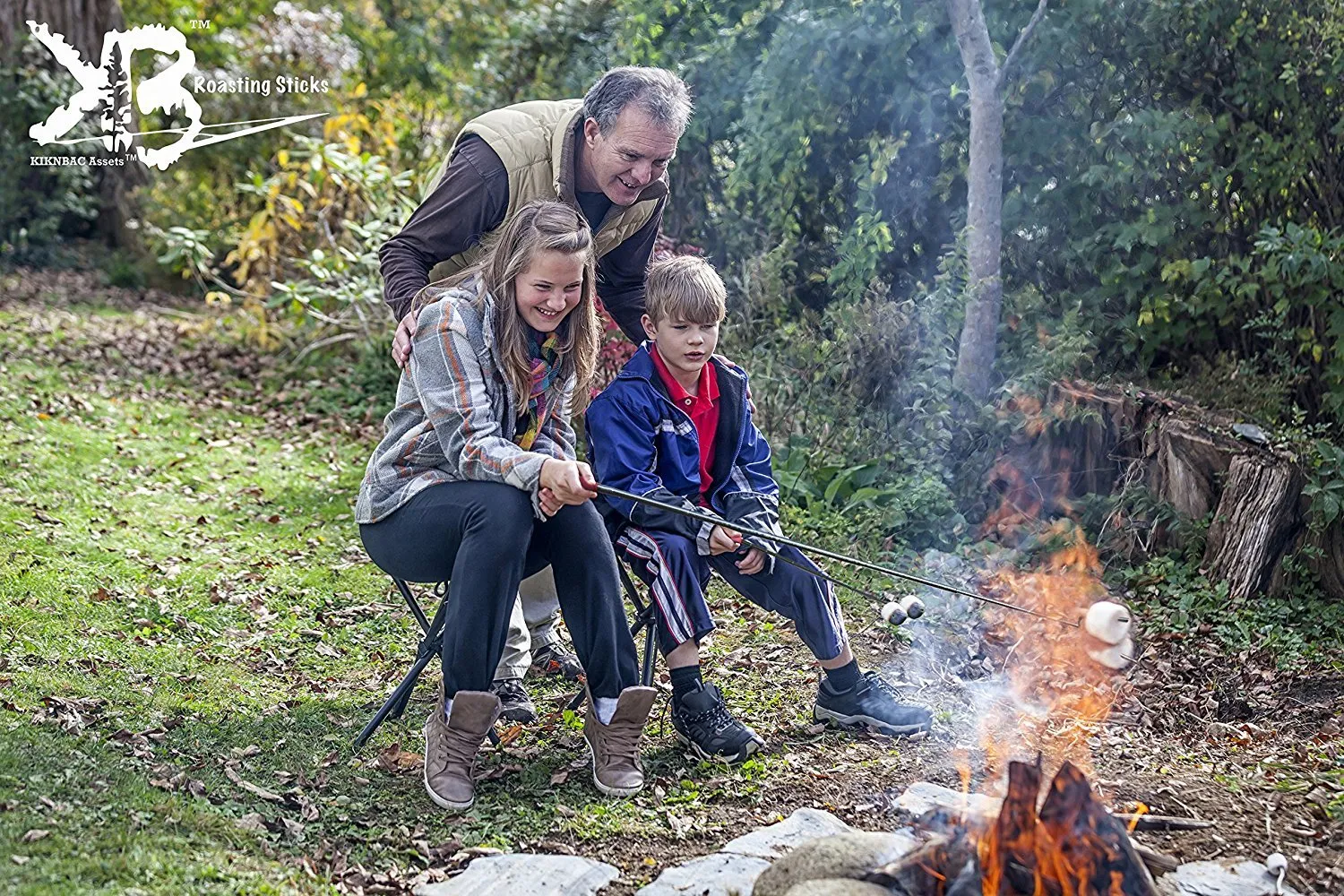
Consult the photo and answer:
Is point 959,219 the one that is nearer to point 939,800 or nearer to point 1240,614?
point 1240,614

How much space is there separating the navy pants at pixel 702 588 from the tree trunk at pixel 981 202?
249cm

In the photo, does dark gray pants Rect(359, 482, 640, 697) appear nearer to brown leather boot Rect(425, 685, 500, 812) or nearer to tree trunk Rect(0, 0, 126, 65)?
brown leather boot Rect(425, 685, 500, 812)

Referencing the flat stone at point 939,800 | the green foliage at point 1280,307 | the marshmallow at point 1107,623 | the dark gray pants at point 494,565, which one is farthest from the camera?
the green foliage at point 1280,307

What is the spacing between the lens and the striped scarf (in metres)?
3.41

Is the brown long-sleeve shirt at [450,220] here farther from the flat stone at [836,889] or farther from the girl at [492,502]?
the flat stone at [836,889]

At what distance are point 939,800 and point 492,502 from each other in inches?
53.6

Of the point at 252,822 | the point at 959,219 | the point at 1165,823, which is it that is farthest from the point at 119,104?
the point at 1165,823

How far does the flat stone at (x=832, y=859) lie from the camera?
2.57m

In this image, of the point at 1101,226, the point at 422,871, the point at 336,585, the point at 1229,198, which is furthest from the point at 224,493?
the point at 1229,198

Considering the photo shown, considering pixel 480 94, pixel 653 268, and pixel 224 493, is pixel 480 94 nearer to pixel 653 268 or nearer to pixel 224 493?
pixel 224 493

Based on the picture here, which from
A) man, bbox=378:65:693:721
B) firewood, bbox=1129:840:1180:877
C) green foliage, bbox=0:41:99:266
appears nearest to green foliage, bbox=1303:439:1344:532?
firewood, bbox=1129:840:1180:877

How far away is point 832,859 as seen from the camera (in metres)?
2.59

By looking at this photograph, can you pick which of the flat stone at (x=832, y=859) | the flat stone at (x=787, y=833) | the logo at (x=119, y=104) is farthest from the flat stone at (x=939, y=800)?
the logo at (x=119, y=104)

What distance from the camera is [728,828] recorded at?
3.14m
